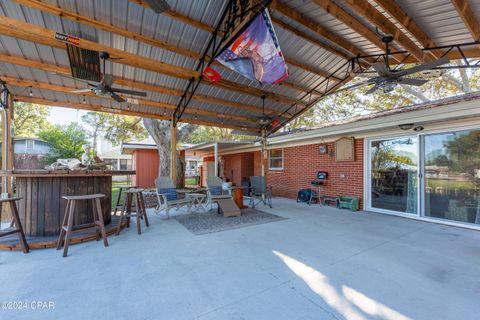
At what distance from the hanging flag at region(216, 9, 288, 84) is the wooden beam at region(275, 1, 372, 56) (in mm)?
1238

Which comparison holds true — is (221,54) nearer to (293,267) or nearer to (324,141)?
(293,267)

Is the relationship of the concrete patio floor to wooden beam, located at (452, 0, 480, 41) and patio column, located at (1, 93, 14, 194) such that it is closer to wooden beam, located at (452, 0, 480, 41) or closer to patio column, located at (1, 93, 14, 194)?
patio column, located at (1, 93, 14, 194)

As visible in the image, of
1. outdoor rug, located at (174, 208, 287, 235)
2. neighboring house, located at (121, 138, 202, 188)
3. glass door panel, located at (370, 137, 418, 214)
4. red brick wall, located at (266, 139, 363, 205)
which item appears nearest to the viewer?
outdoor rug, located at (174, 208, 287, 235)

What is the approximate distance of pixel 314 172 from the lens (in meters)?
7.97

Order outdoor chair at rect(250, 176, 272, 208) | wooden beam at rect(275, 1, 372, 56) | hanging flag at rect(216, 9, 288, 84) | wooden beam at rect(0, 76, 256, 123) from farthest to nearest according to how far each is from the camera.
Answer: outdoor chair at rect(250, 176, 272, 208)
wooden beam at rect(0, 76, 256, 123)
wooden beam at rect(275, 1, 372, 56)
hanging flag at rect(216, 9, 288, 84)

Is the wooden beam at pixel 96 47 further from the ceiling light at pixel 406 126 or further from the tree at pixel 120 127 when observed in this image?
the tree at pixel 120 127

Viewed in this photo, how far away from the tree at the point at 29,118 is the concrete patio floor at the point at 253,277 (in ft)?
67.3

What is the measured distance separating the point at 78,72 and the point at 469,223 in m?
9.09

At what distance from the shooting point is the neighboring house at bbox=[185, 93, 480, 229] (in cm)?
463

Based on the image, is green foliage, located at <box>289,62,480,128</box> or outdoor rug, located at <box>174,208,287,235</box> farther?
green foliage, located at <box>289,62,480,128</box>

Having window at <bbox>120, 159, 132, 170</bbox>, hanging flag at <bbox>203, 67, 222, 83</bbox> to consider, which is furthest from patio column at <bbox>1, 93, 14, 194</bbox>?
window at <bbox>120, 159, 132, 170</bbox>

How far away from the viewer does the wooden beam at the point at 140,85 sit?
464 cm

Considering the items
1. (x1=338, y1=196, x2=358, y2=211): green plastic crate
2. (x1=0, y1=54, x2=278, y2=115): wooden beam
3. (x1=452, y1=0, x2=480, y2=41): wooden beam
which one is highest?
(x1=452, y1=0, x2=480, y2=41): wooden beam

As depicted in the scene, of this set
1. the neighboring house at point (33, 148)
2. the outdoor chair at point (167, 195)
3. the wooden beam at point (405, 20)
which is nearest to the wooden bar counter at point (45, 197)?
the outdoor chair at point (167, 195)
